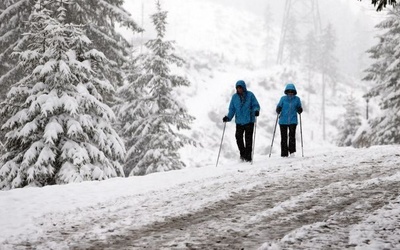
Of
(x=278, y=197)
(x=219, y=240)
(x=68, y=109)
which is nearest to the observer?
(x=219, y=240)

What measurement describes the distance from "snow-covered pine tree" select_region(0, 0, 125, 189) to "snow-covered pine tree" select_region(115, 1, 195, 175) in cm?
482

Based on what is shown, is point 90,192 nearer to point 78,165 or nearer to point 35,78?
point 78,165

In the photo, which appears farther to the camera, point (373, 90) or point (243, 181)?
point (373, 90)

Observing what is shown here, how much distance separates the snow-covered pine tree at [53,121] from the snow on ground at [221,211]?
8.55 feet

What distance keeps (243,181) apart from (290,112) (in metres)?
4.06

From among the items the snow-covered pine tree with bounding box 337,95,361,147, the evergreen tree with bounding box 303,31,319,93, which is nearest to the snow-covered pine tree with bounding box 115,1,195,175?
the snow-covered pine tree with bounding box 337,95,361,147

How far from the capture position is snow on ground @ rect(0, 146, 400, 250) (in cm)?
384

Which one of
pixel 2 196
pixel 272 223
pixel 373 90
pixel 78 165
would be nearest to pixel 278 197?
pixel 272 223

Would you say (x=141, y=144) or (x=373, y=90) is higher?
(x=373, y=90)

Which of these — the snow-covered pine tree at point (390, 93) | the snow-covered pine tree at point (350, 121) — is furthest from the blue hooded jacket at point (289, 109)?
the snow-covered pine tree at point (350, 121)

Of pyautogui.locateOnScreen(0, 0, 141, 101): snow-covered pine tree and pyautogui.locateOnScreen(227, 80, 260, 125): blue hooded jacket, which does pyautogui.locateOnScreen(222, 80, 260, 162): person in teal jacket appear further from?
pyautogui.locateOnScreen(0, 0, 141, 101): snow-covered pine tree

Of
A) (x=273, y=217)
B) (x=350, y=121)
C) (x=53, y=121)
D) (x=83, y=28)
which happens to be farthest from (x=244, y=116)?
(x=350, y=121)

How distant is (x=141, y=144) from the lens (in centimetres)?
1639

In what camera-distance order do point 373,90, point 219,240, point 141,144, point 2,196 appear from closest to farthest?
point 219,240 → point 2,196 → point 141,144 → point 373,90
